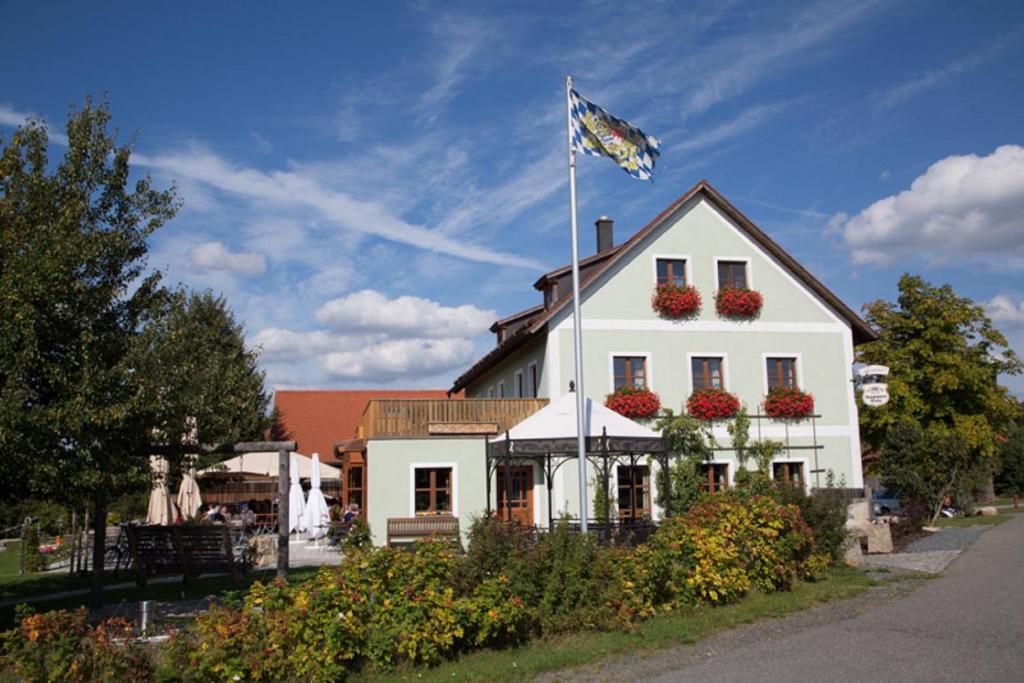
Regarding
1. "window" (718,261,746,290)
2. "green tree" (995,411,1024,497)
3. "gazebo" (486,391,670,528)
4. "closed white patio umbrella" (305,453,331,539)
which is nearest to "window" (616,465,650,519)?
"window" (718,261,746,290)

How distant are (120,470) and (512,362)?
58.9 feet

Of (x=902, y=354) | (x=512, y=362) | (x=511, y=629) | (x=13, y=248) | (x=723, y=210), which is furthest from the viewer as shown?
(x=902, y=354)

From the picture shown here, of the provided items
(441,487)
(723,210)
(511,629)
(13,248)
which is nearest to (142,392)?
(13,248)

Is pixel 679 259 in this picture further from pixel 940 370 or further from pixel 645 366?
pixel 940 370

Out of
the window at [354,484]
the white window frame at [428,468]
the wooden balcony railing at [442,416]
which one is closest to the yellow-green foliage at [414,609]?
the white window frame at [428,468]

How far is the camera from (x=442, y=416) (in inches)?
850

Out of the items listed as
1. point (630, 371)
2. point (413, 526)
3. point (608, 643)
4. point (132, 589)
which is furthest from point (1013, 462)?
point (608, 643)

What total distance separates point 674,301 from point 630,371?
7.10 feet

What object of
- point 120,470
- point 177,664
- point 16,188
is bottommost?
point 177,664

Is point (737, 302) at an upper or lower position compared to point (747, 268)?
lower

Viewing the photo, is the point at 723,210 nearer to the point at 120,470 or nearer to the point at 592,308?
the point at 592,308

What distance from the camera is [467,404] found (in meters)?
21.8

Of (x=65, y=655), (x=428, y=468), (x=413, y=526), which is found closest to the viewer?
(x=65, y=655)

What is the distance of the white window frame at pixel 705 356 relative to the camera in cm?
2303
